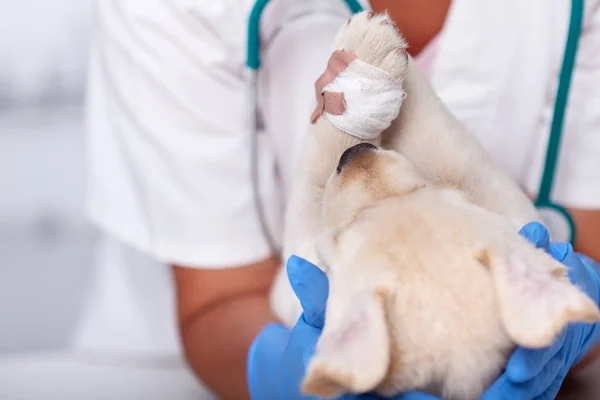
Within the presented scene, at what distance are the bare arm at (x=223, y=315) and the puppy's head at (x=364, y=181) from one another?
31cm

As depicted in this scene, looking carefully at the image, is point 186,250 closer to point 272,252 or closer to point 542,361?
point 272,252

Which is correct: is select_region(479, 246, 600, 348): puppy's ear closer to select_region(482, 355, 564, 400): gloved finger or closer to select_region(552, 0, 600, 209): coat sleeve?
select_region(482, 355, 564, 400): gloved finger

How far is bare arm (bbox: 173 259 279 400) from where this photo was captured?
2.58 ft

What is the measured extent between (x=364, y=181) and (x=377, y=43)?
121 mm

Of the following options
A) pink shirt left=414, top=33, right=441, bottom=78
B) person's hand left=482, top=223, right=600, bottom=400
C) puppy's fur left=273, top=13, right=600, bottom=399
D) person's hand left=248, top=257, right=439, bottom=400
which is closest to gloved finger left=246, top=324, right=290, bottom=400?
person's hand left=248, top=257, right=439, bottom=400

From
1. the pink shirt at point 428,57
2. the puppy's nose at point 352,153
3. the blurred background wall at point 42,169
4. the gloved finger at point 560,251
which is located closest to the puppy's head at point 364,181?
the puppy's nose at point 352,153

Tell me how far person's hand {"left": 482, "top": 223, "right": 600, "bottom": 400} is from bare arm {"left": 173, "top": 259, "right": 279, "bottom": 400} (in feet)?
1.16

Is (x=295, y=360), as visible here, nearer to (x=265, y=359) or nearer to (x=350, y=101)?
(x=265, y=359)

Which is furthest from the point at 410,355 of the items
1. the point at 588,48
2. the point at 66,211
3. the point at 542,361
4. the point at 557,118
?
the point at 66,211

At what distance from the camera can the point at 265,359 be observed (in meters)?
0.58

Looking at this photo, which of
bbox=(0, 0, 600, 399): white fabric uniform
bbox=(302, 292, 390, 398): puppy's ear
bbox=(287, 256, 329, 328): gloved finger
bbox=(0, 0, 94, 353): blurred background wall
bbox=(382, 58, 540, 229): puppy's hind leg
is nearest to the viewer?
bbox=(302, 292, 390, 398): puppy's ear

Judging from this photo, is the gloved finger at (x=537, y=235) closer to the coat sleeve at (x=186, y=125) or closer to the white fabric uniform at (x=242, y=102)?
the white fabric uniform at (x=242, y=102)

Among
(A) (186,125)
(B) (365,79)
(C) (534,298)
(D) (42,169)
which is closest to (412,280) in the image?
(C) (534,298)

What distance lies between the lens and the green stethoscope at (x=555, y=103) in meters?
0.65
